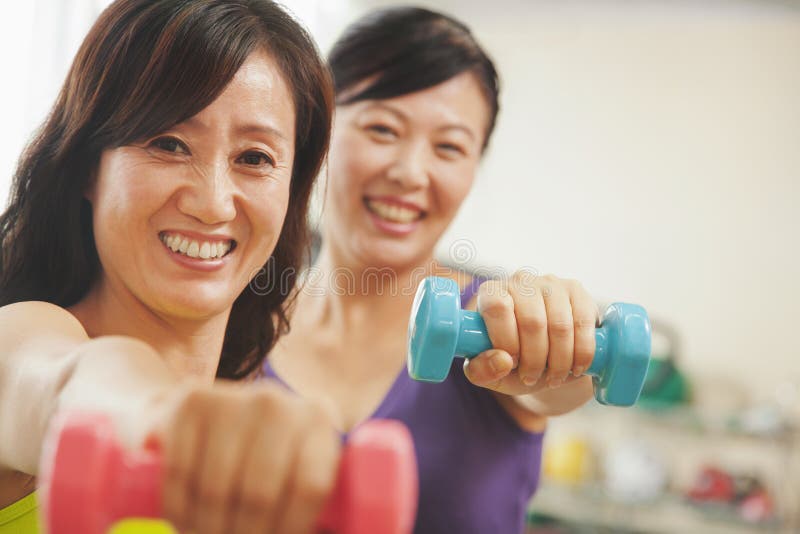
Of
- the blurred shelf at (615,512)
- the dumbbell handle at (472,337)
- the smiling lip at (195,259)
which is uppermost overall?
the smiling lip at (195,259)

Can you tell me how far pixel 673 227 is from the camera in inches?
146

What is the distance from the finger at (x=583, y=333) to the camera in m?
0.76

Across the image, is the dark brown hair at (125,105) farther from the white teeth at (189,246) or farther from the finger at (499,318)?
the finger at (499,318)

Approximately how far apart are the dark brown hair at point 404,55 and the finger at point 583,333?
70cm

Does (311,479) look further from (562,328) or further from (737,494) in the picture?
(737,494)

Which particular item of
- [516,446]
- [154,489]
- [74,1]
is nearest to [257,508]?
[154,489]

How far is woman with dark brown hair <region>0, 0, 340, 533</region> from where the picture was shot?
657mm

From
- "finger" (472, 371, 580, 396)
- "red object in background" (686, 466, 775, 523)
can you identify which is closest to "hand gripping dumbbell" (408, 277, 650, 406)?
"finger" (472, 371, 580, 396)

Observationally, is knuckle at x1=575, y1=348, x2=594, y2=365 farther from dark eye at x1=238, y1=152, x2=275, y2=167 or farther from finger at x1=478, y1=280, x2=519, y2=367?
dark eye at x1=238, y1=152, x2=275, y2=167

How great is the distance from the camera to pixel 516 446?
131 cm

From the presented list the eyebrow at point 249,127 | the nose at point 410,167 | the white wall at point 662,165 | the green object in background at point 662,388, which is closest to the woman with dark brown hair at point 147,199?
the eyebrow at point 249,127

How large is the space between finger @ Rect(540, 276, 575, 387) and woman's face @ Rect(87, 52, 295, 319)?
1.01ft

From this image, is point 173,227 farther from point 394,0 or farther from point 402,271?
point 394,0

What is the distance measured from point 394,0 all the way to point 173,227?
11.8 ft
